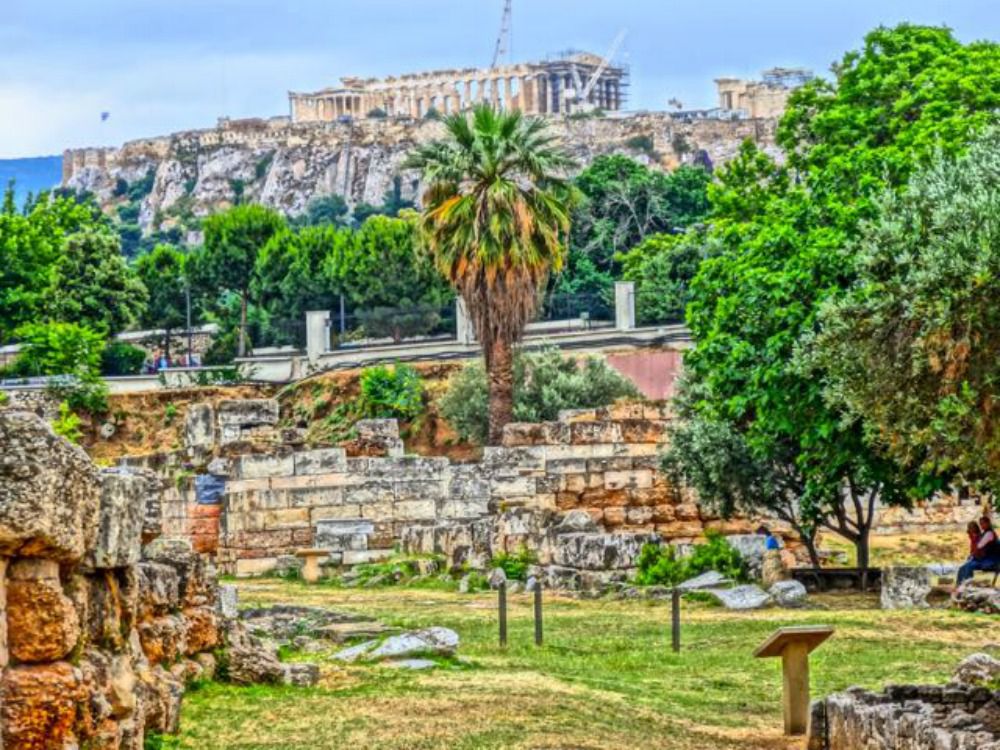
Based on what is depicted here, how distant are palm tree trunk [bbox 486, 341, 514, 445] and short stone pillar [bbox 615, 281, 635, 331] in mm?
22413

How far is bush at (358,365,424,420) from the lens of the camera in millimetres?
62156

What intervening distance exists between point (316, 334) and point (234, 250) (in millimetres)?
27333

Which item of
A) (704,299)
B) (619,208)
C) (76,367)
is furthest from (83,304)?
(704,299)

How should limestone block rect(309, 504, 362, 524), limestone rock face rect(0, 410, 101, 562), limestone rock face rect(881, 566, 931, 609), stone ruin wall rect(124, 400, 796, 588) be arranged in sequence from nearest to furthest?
1. limestone rock face rect(0, 410, 101, 562)
2. limestone rock face rect(881, 566, 931, 609)
3. stone ruin wall rect(124, 400, 796, 588)
4. limestone block rect(309, 504, 362, 524)

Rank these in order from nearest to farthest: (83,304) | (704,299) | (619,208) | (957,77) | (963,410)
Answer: (963,410) < (704,299) < (957,77) < (83,304) < (619,208)

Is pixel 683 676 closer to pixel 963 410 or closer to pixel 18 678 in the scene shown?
pixel 963 410

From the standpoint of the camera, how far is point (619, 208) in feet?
369

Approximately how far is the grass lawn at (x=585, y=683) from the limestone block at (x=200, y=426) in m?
17.8

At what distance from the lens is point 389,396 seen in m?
62.4

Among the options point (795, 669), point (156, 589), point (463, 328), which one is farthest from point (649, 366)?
point (156, 589)

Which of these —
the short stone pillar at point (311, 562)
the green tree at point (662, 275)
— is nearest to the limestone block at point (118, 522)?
the short stone pillar at point (311, 562)

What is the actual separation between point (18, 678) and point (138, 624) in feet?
13.2

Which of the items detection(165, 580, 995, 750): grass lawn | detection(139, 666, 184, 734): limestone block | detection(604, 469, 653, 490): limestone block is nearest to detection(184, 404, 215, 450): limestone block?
detection(604, 469, 653, 490): limestone block

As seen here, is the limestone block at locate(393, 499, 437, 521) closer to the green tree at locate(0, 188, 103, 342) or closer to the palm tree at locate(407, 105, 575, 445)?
the palm tree at locate(407, 105, 575, 445)
